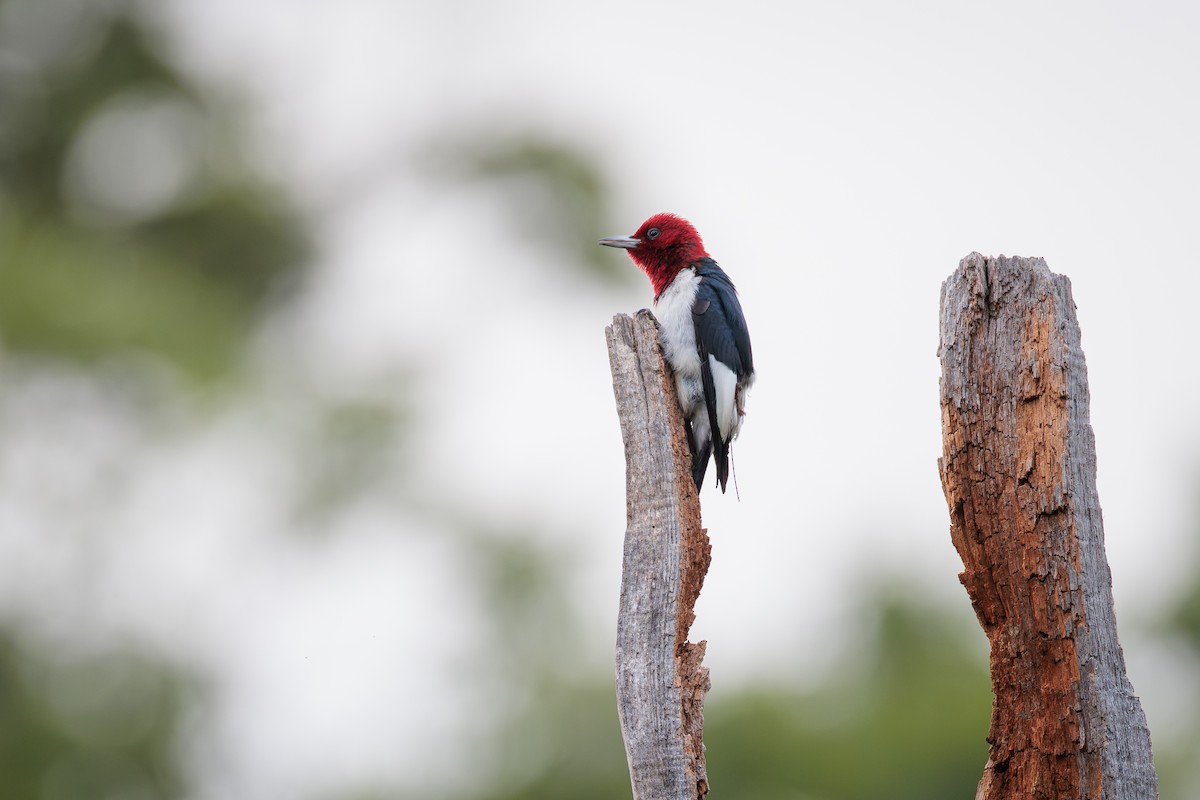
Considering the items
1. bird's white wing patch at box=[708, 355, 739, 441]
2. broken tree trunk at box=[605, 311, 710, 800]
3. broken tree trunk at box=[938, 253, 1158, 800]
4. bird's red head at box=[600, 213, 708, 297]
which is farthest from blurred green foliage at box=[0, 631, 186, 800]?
broken tree trunk at box=[938, 253, 1158, 800]

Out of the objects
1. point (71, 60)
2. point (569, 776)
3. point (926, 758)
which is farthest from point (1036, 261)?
point (71, 60)

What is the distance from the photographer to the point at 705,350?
5.00 metres

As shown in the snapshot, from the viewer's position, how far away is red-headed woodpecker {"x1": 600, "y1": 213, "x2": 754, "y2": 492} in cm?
494

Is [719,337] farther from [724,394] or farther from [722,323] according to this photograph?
[724,394]

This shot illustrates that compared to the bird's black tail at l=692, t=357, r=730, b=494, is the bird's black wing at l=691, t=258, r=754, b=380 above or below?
above

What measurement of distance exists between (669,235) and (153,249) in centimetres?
665

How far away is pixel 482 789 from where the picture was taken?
8750mm

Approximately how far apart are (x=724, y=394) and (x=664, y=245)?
983 mm

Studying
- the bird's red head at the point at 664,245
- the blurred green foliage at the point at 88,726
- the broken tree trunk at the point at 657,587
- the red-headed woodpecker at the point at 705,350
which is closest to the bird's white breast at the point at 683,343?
the red-headed woodpecker at the point at 705,350

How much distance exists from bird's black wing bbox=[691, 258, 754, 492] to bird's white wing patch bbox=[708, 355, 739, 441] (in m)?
0.02

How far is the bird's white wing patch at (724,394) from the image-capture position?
16.4 ft

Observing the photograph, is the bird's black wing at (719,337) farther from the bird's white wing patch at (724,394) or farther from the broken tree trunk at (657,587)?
the broken tree trunk at (657,587)

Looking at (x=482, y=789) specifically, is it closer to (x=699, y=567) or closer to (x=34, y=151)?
(x=699, y=567)

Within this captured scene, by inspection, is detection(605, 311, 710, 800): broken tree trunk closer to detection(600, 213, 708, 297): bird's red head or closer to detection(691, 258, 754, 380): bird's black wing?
detection(691, 258, 754, 380): bird's black wing
